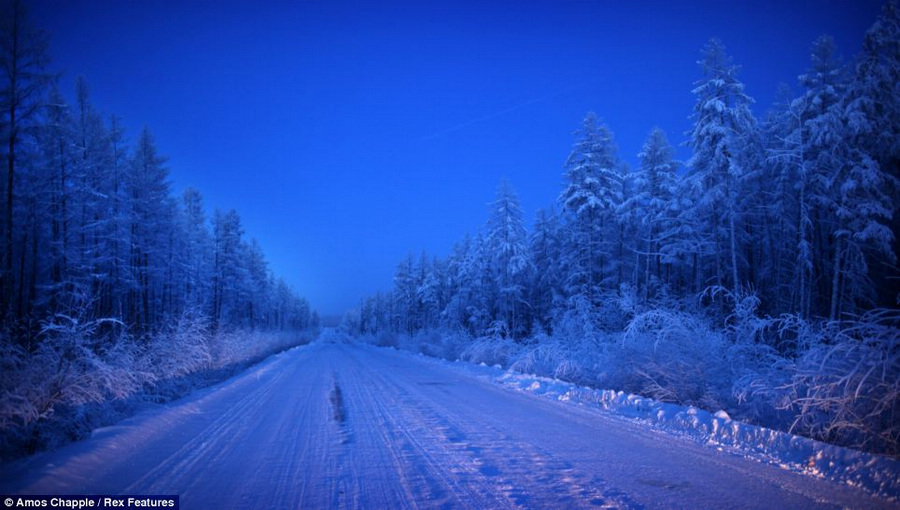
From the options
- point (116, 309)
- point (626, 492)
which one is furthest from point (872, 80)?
point (116, 309)

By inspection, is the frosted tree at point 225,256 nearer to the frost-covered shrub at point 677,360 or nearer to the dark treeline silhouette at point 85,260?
the dark treeline silhouette at point 85,260

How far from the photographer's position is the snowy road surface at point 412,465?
3955 mm

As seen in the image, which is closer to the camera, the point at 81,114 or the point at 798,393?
the point at 798,393

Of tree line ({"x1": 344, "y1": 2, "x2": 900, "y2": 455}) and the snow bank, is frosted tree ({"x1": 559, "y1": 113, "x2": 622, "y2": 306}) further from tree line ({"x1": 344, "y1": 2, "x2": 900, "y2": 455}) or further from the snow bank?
the snow bank

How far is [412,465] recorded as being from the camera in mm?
4902

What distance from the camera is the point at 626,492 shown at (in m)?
4.04

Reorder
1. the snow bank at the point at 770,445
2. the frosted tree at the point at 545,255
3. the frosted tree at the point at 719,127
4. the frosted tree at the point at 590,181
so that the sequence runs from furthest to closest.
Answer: the frosted tree at the point at 545,255 < the frosted tree at the point at 590,181 < the frosted tree at the point at 719,127 < the snow bank at the point at 770,445

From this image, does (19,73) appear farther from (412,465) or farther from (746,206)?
(746,206)

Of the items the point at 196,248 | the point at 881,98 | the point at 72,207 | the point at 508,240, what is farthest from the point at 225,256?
the point at 881,98

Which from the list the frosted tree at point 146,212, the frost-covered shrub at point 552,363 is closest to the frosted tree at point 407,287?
the frosted tree at point 146,212

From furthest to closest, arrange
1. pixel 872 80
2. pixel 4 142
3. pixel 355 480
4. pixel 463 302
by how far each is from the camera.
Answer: pixel 463 302, pixel 872 80, pixel 4 142, pixel 355 480

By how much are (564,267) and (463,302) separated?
14.2 metres

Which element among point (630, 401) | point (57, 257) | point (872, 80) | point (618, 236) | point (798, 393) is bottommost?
point (630, 401)

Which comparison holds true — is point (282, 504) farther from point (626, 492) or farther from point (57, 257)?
point (57, 257)
